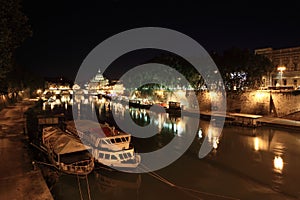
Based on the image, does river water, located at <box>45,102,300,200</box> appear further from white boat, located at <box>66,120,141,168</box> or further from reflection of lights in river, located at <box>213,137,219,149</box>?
white boat, located at <box>66,120,141,168</box>

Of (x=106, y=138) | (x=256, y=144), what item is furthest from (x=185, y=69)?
(x=106, y=138)

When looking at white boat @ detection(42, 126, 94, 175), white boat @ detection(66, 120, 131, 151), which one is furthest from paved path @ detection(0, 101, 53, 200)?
white boat @ detection(66, 120, 131, 151)

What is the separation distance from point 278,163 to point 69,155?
16115 mm

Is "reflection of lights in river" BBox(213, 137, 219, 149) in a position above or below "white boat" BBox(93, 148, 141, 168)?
below

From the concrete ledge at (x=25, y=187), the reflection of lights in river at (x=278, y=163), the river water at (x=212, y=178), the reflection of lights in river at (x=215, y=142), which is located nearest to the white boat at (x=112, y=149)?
the river water at (x=212, y=178)

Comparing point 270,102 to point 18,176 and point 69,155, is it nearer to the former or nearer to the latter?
point 69,155

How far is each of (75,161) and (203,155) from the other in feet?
36.3

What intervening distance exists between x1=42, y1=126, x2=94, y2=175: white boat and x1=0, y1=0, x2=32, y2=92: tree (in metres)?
6.11

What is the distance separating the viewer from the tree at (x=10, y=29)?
12613 millimetres

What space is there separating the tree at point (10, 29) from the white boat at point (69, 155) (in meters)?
6.11

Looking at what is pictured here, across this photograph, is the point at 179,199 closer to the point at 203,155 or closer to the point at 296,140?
the point at 203,155

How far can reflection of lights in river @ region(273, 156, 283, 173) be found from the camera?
54.8 ft

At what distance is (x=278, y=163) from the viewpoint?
17938 mm

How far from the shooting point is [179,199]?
41.4ft
